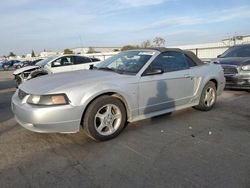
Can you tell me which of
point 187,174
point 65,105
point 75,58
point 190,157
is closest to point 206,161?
point 190,157

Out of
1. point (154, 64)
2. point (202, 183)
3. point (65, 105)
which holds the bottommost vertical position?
point (202, 183)

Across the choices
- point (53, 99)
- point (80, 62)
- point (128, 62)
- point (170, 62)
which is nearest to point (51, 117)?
point (53, 99)

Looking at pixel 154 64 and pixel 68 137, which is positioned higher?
pixel 154 64

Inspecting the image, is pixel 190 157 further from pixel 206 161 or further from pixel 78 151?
pixel 78 151

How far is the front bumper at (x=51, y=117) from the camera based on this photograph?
12.0 feet

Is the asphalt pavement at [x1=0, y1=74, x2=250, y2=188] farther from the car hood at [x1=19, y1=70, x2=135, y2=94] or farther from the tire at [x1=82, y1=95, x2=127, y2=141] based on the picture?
the car hood at [x1=19, y1=70, x2=135, y2=94]

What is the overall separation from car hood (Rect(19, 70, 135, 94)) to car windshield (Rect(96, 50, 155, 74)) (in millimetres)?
301

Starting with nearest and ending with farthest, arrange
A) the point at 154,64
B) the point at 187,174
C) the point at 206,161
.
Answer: the point at 187,174 → the point at 206,161 → the point at 154,64

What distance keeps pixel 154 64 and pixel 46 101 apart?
6.99 ft

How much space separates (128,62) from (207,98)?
2.21 meters

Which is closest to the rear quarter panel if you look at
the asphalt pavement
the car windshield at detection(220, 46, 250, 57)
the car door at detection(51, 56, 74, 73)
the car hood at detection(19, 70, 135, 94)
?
the asphalt pavement

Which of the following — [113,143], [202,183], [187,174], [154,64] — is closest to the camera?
[202,183]

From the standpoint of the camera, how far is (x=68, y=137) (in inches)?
169

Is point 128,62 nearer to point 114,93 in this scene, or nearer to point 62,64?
point 114,93
